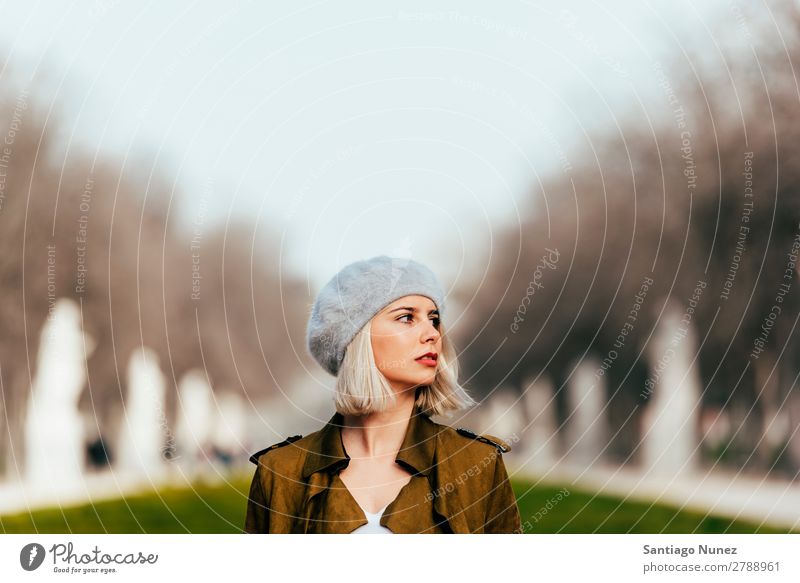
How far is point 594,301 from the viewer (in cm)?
702

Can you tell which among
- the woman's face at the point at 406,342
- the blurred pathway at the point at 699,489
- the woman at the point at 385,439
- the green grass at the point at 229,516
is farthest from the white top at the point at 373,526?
the blurred pathway at the point at 699,489

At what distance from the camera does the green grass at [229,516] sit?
20.0 ft

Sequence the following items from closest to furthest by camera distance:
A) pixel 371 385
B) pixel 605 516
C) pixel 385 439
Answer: pixel 371 385, pixel 385 439, pixel 605 516

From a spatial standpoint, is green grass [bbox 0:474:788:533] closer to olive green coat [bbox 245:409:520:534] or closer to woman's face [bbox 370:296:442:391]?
olive green coat [bbox 245:409:520:534]

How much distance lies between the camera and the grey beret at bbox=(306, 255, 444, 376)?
449cm

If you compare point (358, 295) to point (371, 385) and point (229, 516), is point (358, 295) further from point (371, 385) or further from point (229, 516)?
point (229, 516)

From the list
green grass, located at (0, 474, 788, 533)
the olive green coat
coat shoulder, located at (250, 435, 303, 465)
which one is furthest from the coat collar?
green grass, located at (0, 474, 788, 533)

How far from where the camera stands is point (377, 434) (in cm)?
459

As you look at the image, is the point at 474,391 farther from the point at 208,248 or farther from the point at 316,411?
the point at 208,248

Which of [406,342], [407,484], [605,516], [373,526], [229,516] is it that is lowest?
[605,516]

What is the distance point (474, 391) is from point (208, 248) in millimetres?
2054

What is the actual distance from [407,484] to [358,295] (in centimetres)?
86

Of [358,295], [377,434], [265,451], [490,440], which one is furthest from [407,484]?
[358,295]
